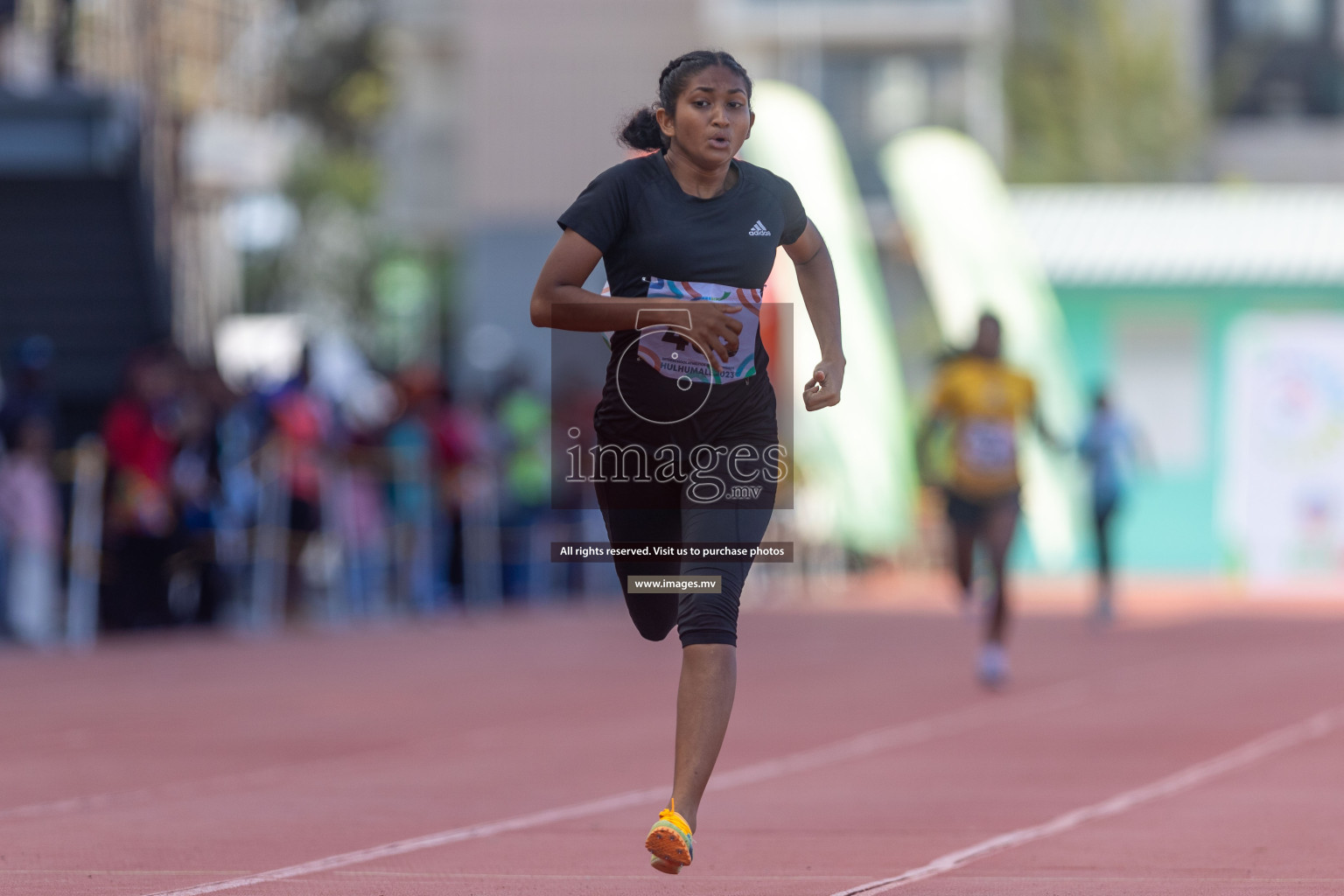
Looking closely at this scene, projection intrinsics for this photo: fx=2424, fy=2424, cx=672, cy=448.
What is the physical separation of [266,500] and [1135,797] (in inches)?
414

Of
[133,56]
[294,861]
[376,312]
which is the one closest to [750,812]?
[294,861]

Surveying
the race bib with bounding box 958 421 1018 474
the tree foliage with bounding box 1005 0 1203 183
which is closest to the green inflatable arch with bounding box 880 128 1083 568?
the tree foliage with bounding box 1005 0 1203 183

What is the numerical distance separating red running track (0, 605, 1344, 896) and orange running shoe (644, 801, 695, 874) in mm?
610

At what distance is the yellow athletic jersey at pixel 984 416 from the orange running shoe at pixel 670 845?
8307 millimetres

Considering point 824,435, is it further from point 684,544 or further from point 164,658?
point 684,544

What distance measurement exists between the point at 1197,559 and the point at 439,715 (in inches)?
794

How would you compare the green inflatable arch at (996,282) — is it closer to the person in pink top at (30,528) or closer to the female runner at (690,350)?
the person in pink top at (30,528)

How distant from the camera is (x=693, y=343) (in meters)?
6.04

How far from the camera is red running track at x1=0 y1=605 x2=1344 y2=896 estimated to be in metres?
6.79

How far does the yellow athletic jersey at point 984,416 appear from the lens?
13.9 meters

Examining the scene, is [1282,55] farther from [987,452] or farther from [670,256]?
[670,256]

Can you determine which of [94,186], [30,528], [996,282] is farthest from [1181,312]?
[30,528]

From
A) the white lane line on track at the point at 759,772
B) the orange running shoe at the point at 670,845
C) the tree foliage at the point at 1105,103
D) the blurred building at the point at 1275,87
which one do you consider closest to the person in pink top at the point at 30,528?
the white lane line on track at the point at 759,772

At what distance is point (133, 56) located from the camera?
20.7 m
